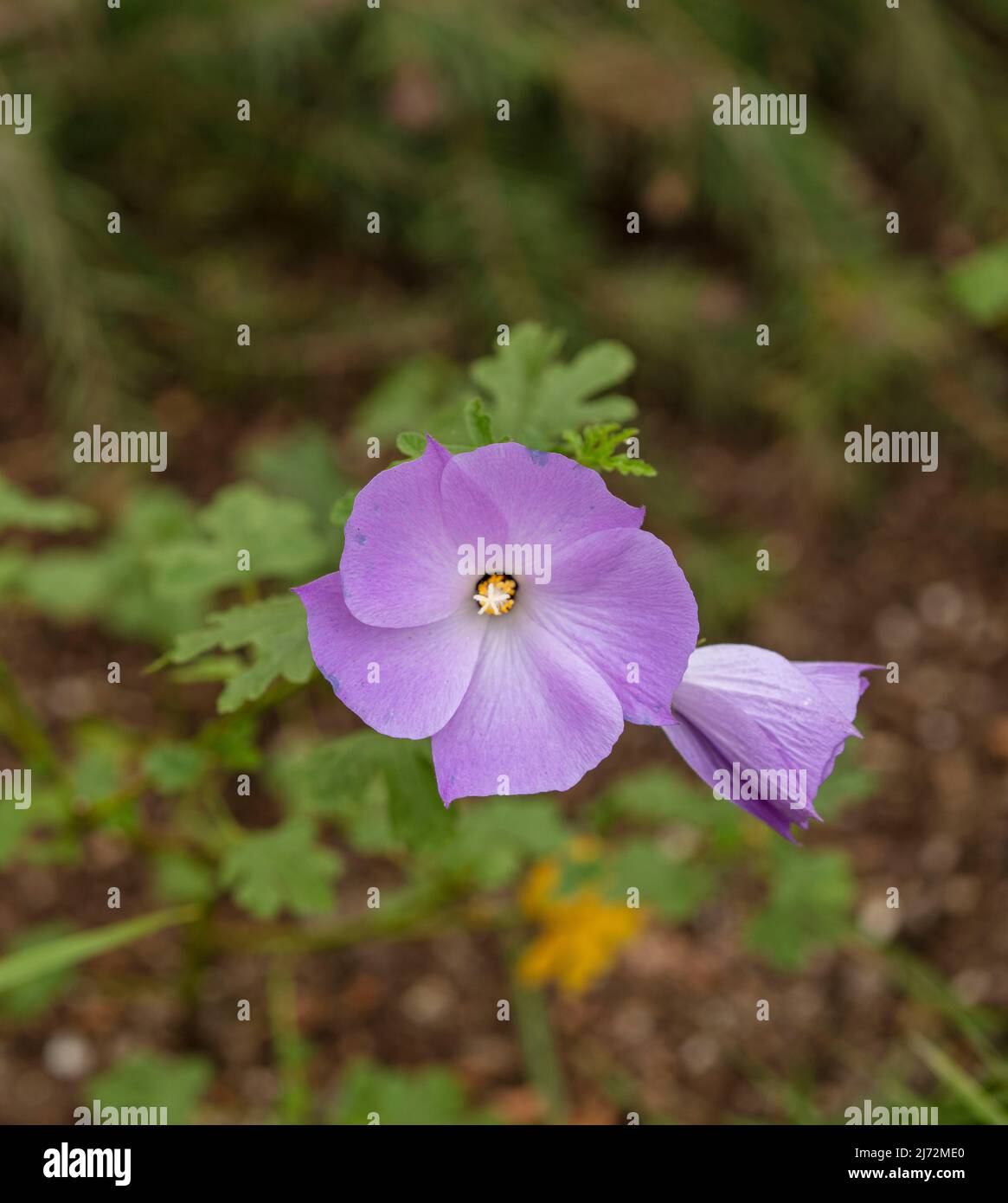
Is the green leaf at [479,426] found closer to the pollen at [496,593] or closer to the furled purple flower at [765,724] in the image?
the pollen at [496,593]

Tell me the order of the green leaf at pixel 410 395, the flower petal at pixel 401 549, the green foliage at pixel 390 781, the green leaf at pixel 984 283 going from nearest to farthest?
1. the flower petal at pixel 401 549
2. the green foliage at pixel 390 781
3. the green leaf at pixel 410 395
4. the green leaf at pixel 984 283

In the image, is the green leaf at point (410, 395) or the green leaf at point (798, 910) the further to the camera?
the green leaf at point (410, 395)

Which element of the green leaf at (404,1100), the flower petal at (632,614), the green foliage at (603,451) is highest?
the green foliage at (603,451)

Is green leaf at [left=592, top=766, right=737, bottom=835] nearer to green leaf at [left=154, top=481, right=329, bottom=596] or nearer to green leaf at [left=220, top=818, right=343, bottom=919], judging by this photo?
green leaf at [left=220, top=818, right=343, bottom=919]

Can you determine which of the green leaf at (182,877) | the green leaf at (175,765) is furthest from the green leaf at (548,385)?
the green leaf at (182,877)

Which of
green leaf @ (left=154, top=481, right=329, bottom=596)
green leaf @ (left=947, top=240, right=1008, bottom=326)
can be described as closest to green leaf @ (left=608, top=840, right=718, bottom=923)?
green leaf @ (left=154, top=481, right=329, bottom=596)

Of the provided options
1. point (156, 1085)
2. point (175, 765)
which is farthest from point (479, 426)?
point (156, 1085)

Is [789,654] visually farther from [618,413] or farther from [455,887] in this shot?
[618,413]
